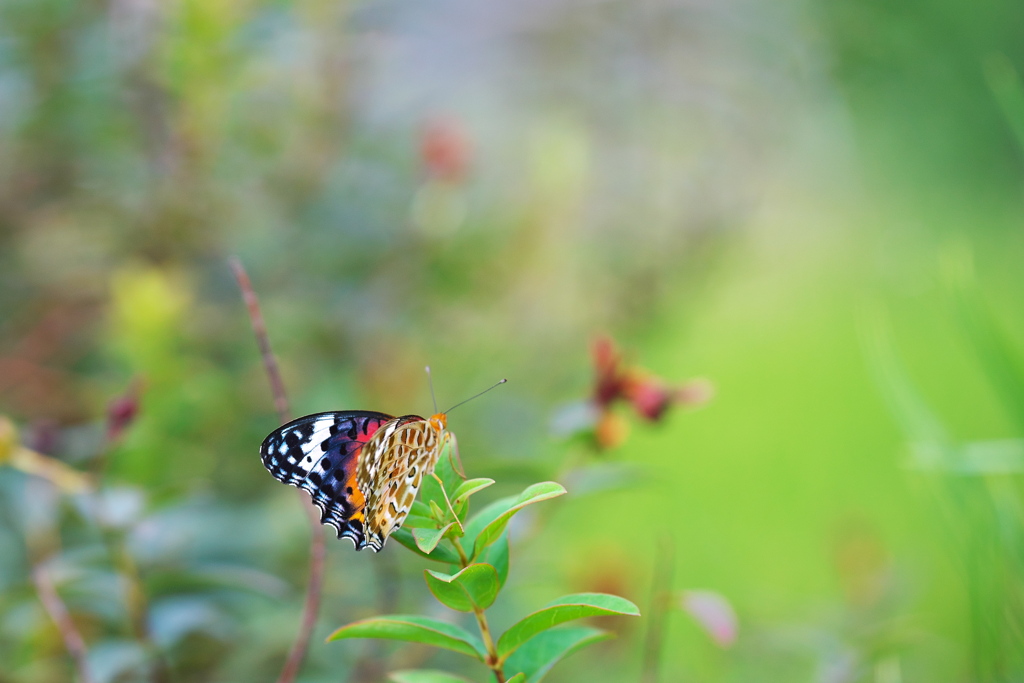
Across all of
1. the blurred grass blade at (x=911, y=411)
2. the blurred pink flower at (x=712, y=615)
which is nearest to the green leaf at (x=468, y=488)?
the blurred pink flower at (x=712, y=615)

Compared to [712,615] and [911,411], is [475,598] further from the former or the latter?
[911,411]

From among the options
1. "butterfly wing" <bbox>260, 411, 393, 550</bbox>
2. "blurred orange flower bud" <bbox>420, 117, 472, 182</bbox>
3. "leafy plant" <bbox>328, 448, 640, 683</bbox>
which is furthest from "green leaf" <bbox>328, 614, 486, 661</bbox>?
"blurred orange flower bud" <bbox>420, 117, 472, 182</bbox>

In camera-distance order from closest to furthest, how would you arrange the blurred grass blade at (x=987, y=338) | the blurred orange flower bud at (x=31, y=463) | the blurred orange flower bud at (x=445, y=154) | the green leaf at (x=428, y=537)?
the green leaf at (x=428, y=537), the blurred orange flower bud at (x=31, y=463), the blurred grass blade at (x=987, y=338), the blurred orange flower bud at (x=445, y=154)

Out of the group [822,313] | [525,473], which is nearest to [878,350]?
[525,473]

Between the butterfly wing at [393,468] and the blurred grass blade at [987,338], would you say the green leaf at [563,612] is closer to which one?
the butterfly wing at [393,468]

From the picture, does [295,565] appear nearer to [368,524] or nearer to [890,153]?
[368,524]

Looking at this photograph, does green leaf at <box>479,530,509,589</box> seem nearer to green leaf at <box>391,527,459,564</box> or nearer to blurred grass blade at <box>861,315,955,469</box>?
green leaf at <box>391,527,459,564</box>
